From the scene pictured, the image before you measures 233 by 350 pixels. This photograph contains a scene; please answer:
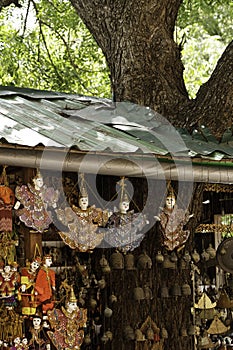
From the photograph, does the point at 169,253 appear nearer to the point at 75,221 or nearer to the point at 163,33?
the point at 75,221

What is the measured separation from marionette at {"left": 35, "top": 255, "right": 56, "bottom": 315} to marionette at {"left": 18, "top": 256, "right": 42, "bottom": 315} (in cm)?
4

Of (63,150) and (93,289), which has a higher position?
(63,150)

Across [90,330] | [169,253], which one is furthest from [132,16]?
[90,330]

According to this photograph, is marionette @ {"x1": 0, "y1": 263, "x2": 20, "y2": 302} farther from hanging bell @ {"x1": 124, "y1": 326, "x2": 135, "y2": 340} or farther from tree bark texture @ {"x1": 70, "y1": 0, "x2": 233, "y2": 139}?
tree bark texture @ {"x1": 70, "y1": 0, "x2": 233, "y2": 139}

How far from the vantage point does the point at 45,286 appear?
6.20 metres

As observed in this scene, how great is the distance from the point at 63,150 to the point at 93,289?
2.28 m

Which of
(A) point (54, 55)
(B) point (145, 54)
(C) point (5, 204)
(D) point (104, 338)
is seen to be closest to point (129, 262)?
(D) point (104, 338)

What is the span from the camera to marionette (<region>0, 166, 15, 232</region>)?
5980 millimetres

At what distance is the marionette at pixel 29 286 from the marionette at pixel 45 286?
0.04 m

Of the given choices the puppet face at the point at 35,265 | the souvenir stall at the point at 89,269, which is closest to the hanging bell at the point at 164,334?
the souvenir stall at the point at 89,269

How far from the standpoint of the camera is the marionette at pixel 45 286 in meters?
6.18

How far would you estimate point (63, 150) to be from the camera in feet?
17.7

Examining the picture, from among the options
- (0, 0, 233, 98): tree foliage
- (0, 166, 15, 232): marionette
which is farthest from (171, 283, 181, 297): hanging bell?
(0, 0, 233, 98): tree foliage

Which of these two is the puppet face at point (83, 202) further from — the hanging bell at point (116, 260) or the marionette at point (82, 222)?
the hanging bell at point (116, 260)
